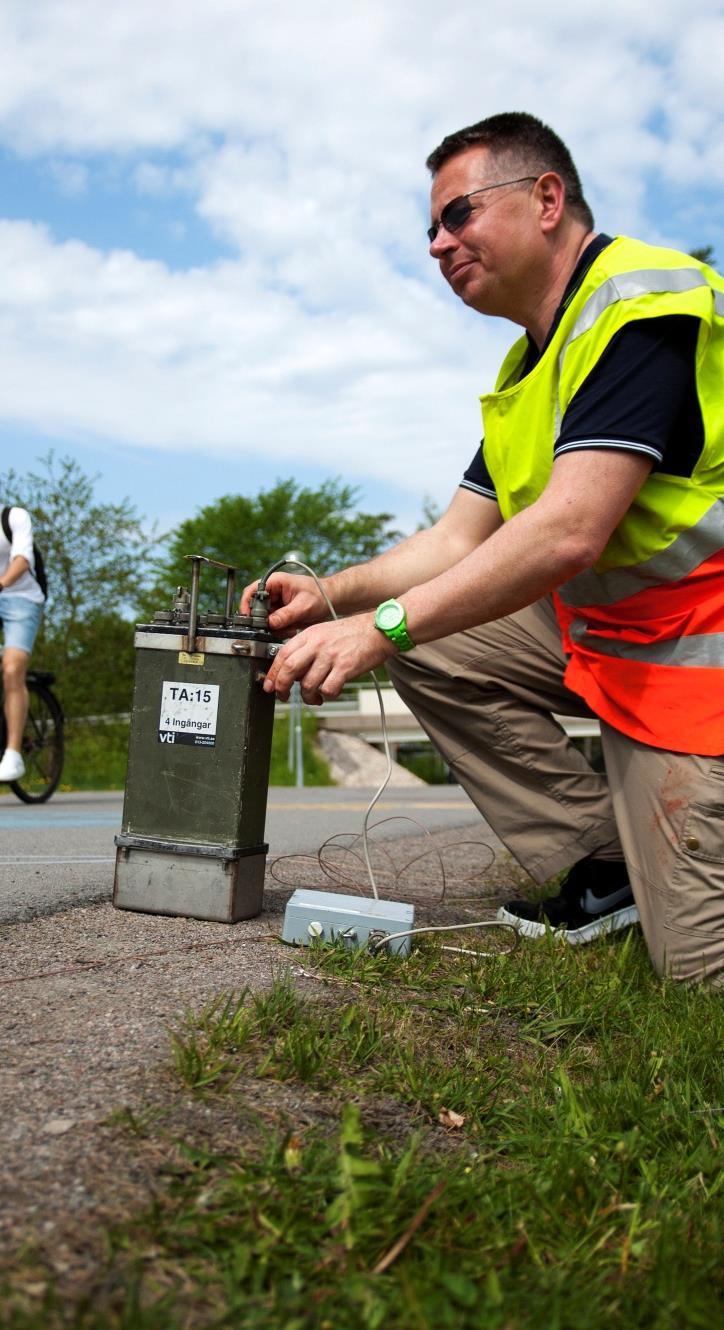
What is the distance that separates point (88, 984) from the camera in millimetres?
2377

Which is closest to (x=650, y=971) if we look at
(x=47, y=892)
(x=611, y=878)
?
(x=611, y=878)

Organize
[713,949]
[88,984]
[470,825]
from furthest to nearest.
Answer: [470,825]
[713,949]
[88,984]

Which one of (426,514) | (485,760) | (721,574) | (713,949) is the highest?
(426,514)

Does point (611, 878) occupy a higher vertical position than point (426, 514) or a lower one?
lower

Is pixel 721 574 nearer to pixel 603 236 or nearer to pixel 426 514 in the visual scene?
pixel 603 236

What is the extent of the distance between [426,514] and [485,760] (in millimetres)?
45104

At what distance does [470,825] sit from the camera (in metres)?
7.81

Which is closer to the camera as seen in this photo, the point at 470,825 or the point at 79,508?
the point at 470,825

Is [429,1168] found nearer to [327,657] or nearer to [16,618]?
[327,657]

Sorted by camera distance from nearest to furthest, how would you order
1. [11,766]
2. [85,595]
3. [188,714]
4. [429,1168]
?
[429,1168] < [188,714] < [11,766] < [85,595]

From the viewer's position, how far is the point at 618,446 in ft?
9.15

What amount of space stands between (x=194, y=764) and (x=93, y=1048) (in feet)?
3.63

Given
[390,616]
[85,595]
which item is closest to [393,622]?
[390,616]

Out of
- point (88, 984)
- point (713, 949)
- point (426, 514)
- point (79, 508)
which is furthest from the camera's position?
point (426, 514)
